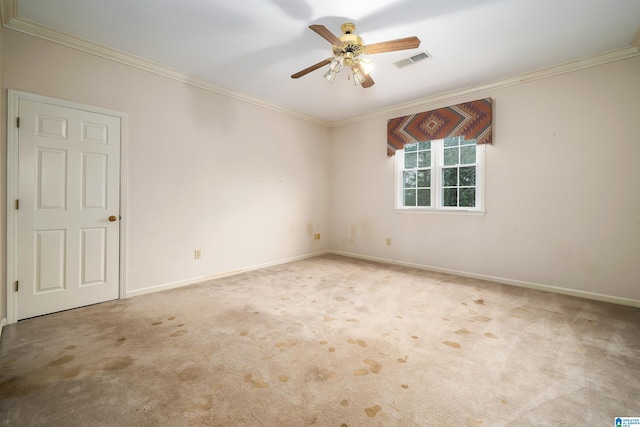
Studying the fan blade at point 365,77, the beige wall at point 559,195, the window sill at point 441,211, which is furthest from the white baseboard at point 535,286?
the fan blade at point 365,77

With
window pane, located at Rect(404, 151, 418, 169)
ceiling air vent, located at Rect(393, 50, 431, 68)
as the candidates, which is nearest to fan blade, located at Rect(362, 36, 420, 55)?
ceiling air vent, located at Rect(393, 50, 431, 68)

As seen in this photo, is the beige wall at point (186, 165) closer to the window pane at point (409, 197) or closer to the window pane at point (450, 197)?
the window pane at point (409, 197)

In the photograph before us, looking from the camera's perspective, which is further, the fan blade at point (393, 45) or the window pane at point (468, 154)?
the window pane at point (468, 154)

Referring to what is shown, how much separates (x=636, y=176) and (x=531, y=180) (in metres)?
0.91

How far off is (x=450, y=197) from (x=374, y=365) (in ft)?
10.7

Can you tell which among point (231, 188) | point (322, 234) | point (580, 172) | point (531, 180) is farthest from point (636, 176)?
point (231, 188)

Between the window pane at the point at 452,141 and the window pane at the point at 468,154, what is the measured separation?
12 centimetres

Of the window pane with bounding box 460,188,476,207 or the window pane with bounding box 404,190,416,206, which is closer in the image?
the window pane with bounding box 460,188,476,207

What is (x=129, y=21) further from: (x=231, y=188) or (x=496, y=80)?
(x=496, y=80)

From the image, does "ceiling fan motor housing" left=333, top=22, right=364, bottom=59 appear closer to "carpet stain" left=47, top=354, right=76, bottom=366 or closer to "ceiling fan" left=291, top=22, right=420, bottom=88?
"ceiling fan" left=291, top=22, right=420, bottom=88

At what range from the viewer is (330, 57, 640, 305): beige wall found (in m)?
3.04

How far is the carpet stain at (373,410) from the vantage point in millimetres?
1458

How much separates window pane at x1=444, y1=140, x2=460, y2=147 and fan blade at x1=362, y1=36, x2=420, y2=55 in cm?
233

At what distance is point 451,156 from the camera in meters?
4.30
